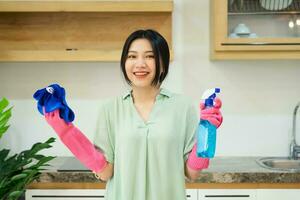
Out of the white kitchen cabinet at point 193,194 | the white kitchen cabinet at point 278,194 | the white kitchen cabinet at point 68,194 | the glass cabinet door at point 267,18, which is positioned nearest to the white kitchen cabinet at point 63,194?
the white kitchen cabinet at point 68,194

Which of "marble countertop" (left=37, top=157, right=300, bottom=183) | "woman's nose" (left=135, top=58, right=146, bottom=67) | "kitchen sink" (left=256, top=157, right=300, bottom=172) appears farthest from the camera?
"kitchen sink" (left=256, top=157, right=300, bottom=172)

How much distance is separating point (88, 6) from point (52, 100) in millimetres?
1211

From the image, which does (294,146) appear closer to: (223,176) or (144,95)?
(223,176)

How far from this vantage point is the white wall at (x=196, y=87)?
2.52 metres

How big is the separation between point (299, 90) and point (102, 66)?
124cm

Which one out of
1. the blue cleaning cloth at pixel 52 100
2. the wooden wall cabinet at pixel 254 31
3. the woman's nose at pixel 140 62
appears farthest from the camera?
the wooden wall cabinet at pixel 254 31

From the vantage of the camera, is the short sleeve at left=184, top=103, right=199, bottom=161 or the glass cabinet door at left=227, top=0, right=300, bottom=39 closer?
the short sleeve at left=184, top=103, right=199, bottom=161

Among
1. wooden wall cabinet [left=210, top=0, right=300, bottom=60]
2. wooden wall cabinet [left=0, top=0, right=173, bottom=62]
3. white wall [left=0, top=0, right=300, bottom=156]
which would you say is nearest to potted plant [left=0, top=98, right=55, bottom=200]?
white wall [left=0, top=0, right=300, bottom=156]

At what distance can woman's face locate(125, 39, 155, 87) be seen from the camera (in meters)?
1.25

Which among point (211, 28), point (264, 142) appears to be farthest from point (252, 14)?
point (264, 142)

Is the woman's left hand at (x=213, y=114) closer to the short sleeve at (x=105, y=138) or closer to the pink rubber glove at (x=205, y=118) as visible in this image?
the pink rubber glove at (x=205, y=118)

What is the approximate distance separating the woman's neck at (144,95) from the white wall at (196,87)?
123 cm

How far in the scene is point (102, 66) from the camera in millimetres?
2545

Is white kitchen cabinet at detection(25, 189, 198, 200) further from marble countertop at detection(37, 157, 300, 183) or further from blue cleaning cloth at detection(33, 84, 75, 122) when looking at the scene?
blue cleaning cloth at detection(33, 84, 75, 122)
